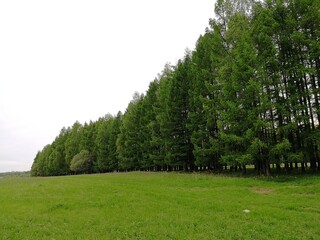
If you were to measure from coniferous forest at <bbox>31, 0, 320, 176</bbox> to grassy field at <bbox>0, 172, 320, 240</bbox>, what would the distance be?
538 cm

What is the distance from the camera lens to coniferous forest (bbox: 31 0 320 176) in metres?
23.2

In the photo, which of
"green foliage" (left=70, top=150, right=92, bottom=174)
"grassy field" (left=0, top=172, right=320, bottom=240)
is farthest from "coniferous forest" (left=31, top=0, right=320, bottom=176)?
"green foliage" (left=70, top=150, right=92, bottom=174)

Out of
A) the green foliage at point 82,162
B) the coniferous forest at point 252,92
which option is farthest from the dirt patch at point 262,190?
the green foliage at point 82,162

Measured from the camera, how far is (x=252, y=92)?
24.1 meters

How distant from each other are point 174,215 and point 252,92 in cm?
1541

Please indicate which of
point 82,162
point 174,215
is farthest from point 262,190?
point 82,162

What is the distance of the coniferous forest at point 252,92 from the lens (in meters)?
23.2

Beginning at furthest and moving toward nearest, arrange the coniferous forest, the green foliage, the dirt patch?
the green foliage < the coniferous forest < the dirt patch

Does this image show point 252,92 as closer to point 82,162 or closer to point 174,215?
point 174,215

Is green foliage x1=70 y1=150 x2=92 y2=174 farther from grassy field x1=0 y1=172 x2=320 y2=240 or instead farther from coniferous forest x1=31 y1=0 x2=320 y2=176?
grassy field x1=0 y1=172 x2=320 y2=240

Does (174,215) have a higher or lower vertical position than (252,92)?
lower

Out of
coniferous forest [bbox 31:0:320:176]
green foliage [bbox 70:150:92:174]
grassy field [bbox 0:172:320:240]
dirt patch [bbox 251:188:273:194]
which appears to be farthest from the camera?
green foliage [bbox 70:150:92:174]

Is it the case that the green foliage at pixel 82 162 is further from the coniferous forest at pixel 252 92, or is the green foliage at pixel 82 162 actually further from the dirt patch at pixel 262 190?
the dirt patch at pixel 262 190

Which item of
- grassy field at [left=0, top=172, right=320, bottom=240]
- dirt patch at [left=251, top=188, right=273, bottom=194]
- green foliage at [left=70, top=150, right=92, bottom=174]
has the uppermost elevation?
green foliage at [left=70, top=150, right=92, bottom=174]
